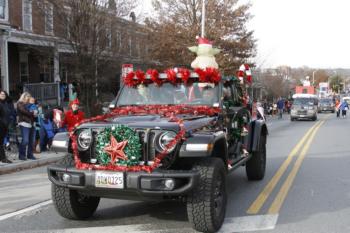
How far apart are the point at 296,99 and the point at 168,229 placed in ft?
105

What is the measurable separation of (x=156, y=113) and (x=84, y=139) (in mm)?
1078

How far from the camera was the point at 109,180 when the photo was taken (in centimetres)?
539

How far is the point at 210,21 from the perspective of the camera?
29766 mm

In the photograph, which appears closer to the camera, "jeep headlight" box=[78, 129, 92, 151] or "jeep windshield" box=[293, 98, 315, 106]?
"jeep headlight" box=[78, 129, 92, 151]

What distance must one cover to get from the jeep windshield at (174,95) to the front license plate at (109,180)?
1.91 meters

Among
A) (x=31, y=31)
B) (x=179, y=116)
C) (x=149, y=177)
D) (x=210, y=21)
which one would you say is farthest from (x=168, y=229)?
(x=210, y=21)

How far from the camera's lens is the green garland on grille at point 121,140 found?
5.43m

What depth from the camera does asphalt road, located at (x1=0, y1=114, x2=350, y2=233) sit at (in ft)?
20.0

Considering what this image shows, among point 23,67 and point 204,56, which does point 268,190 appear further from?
point 23,67

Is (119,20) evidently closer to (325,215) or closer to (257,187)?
(257,187)

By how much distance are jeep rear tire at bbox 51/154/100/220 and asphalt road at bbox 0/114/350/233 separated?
0.43 ft

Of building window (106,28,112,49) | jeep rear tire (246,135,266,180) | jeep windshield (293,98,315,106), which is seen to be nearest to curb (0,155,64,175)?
jeep rear tire (246,135,266,180)

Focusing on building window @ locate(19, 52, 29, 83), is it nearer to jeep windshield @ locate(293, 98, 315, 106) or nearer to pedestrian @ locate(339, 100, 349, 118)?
jeep windshield @ locate(293, 98, 315, 106)

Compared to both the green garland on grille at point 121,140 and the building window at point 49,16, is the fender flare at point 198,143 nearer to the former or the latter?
the green garland on grille at point 121,140
